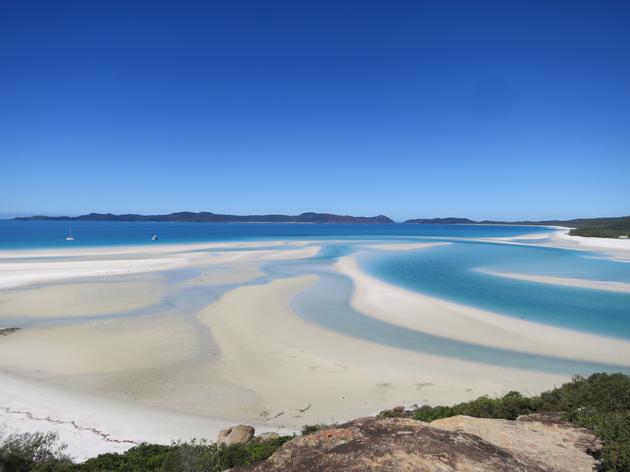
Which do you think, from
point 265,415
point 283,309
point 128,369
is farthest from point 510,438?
point 283,309

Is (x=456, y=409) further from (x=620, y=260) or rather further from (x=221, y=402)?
(x=620, y=260)

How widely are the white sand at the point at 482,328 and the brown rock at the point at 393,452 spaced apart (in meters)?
11.2

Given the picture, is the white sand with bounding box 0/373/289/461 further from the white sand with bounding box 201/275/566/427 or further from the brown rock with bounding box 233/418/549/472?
the brown rock with bounding box 233/418/549/472

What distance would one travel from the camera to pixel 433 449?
4703 millimetres

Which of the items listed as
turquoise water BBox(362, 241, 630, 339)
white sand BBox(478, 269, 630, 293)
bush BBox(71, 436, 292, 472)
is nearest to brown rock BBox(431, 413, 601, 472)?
bush BBox(71, 436, 292, 472)

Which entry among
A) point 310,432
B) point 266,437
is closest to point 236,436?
point 266,437

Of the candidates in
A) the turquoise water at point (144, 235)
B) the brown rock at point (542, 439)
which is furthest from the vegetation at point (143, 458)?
the turquoise water at point (144, 235)

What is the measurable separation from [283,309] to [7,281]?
874 inches

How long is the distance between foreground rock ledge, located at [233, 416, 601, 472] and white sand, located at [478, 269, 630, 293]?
82.9 feet

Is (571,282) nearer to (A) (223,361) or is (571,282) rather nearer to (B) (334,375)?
(B) (334,375)

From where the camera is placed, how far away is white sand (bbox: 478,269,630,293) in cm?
Answer: 2591

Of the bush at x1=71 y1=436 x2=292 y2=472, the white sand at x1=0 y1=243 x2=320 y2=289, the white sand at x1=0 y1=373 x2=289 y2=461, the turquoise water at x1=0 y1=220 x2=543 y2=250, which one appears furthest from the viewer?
the turquoise water at x1=0 y1=220 x2=543 y2=250

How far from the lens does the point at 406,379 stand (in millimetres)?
11703

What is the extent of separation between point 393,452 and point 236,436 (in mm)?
4126
